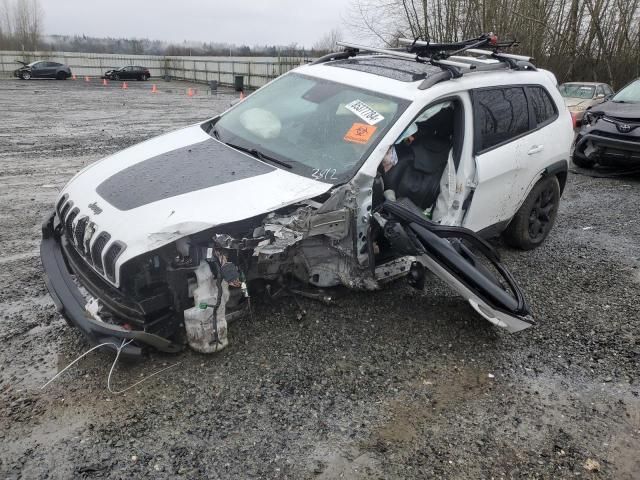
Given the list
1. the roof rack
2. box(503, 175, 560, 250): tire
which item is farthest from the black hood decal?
box(503, 175, 560, 250): tire

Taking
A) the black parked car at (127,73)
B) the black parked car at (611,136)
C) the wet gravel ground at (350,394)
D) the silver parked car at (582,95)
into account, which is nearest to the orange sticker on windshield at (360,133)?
the wet gravel ground at (350,394)

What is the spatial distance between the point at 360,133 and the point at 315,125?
423 millimetres

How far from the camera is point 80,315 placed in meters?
2.82

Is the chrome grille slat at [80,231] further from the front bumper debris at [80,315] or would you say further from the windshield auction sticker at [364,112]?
the windshield auction sticker at [364,112]

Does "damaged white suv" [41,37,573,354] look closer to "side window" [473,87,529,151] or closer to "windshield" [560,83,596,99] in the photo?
"side window" [473,87,529,151]

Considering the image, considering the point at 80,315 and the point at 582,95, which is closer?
the point at 80,315

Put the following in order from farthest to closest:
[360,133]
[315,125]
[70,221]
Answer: [315,125] < [360,133] < [70,221]

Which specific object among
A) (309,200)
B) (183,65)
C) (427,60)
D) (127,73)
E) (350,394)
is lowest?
(127,73)

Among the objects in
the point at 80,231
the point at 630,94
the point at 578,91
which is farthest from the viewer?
the point at 578,91

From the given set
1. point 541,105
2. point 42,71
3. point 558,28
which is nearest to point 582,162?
Result: point 541,105

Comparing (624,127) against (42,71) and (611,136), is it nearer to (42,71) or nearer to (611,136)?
(611,136)

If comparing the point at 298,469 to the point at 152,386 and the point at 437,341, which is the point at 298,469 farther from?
the point at 437,341

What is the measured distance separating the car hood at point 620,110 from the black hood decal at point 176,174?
702 cm

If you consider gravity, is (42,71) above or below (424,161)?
below
